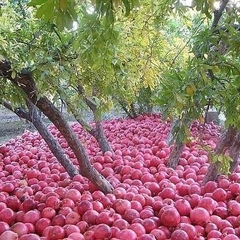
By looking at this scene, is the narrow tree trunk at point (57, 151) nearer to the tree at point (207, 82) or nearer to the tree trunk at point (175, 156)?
the tree trunk at point (175, 156)

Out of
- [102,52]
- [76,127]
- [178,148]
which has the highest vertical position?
[76,127]

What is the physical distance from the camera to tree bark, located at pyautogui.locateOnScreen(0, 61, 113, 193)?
2.74 meters

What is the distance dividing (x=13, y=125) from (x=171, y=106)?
6.73 metres

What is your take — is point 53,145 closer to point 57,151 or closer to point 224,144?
point 57,151

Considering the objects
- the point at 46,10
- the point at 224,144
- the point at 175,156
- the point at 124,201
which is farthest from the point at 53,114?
the point at 46,10

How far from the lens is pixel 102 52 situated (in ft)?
6.28

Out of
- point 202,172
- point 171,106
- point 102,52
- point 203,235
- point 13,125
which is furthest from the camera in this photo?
point 13,125

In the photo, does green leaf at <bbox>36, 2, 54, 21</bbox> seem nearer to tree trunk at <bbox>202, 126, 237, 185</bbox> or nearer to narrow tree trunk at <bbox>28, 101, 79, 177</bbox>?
tree trunk at <bbox>202, 126, 237, 185</bbox>

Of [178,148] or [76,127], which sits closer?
[178,148]

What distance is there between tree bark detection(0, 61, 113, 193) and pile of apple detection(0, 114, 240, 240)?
0.11 metres

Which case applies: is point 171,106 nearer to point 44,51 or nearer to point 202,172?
point 44,51

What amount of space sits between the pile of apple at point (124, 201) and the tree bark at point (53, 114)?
4.5 inches

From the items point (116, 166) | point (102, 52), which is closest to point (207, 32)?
point (102, 52)

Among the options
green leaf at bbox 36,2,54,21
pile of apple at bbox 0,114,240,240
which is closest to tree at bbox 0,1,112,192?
pile of apple at bbox 0,114,240,240
